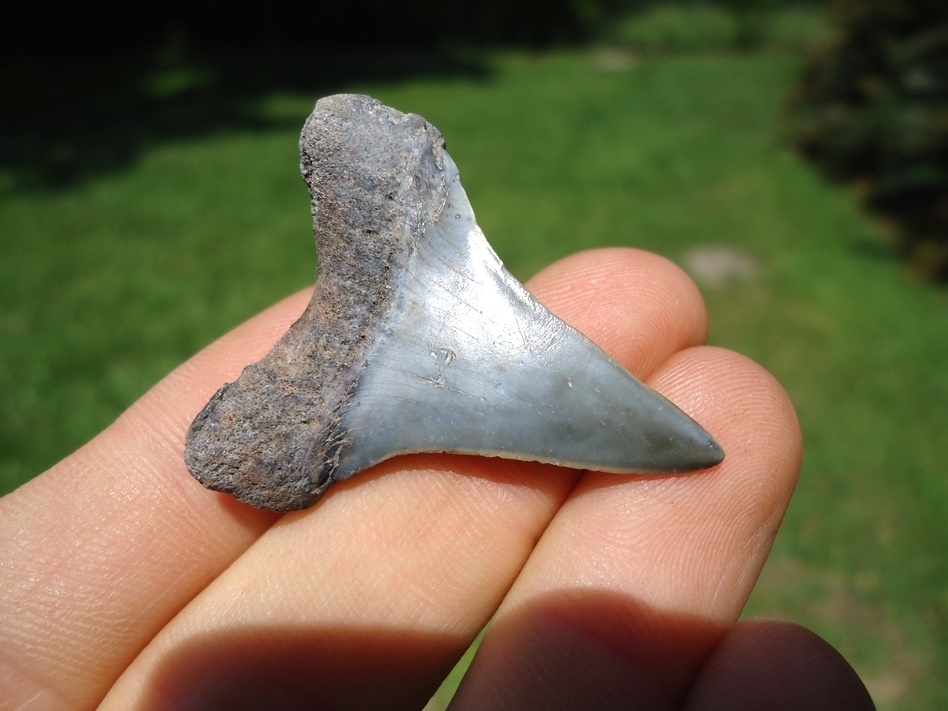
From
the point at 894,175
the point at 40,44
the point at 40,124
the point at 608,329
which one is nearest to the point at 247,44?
the point at 40,44

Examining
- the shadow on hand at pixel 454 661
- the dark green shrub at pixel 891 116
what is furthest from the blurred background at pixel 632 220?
the shadow on hand at pixel 454 661

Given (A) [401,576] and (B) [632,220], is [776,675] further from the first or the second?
(B) [632,220]

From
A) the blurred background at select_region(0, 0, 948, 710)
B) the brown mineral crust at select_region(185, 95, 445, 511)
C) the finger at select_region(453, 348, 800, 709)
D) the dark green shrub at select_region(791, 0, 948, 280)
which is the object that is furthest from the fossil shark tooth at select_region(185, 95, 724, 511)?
the dark green shrub at select_region(791, 0, 948, 280)

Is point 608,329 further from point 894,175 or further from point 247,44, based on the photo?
point 247,44

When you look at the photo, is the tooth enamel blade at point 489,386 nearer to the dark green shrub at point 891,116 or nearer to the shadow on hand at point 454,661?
the shadow on hand at point 454,661

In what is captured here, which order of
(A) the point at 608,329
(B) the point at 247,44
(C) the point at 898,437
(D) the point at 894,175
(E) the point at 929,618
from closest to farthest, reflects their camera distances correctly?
(A) the point at 608,329, (E) the point at 929,618, (C) the point at 898,437, (D) the point at 894,175, (B) the point at 247,44

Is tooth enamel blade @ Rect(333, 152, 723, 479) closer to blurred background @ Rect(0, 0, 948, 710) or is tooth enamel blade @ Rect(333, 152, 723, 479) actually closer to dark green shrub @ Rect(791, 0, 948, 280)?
blurred background @ Rect(0, 0, 948, 710)
